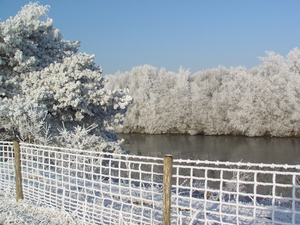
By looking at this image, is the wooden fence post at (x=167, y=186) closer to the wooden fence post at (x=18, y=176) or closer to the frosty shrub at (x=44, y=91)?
the wooden fence post at (x=18, y=176)

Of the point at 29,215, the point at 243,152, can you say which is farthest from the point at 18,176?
the point at 243,152

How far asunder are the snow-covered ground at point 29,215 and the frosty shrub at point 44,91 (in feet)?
16.0

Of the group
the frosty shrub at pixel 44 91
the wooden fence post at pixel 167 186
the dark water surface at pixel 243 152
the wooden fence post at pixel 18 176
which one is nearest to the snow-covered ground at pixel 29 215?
the wooden fence post at pixel 18 176

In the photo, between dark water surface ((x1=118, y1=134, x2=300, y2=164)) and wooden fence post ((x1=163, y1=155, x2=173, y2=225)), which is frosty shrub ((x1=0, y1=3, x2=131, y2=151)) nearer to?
wooden fence post ((x1=163, y1=155, x2=173, y2=225))

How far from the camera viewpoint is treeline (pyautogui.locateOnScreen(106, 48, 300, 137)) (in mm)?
32469

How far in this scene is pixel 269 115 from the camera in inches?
1281

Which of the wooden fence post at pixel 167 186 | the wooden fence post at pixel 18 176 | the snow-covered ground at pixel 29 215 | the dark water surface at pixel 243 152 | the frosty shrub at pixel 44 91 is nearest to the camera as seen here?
the wooden fence post at pixel 167 186

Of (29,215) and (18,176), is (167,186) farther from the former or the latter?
(18,176)

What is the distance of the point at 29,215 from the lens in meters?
5.11

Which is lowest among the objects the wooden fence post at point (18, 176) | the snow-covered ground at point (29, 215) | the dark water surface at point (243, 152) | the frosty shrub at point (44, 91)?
the dark water surface at point (243, 152)

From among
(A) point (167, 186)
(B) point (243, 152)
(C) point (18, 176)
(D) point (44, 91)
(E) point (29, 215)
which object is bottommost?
(B) point (243, 152)

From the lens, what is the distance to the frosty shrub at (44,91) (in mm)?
10750

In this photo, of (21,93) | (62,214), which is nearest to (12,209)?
(62,214)

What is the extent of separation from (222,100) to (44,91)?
89.3ft
